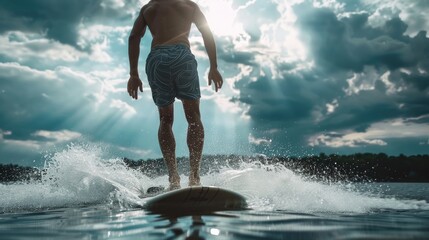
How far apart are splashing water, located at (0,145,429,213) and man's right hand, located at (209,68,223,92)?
159 centimetres

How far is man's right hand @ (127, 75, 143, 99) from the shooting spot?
5.89 meters

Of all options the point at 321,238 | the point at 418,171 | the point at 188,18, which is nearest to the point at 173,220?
the point at 321,238

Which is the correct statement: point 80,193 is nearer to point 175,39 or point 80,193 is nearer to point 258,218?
point 175,39

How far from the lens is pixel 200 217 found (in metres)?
2.89

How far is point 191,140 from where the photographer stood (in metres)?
5.40

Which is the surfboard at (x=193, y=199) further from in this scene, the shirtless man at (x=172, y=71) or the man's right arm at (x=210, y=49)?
the man's right arm at (x=210, y=49)

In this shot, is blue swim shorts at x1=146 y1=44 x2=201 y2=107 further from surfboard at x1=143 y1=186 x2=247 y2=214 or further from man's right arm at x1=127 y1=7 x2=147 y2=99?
surfboard at x1=143 y1=186 x2=247 y2=214

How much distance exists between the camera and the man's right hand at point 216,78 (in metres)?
5.92

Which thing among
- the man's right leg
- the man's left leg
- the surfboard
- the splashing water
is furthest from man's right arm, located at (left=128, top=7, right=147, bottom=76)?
the surfboard

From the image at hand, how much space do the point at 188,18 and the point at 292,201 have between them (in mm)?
3103

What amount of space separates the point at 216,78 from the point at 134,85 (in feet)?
4.19

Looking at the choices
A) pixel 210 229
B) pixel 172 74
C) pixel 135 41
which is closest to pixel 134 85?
pixel 135 41

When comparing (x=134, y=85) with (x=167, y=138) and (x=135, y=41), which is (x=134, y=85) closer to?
(x=135, y=41)

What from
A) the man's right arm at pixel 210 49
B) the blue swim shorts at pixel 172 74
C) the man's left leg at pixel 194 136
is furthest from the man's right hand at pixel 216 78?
the man's left leg at pixel 194 136
